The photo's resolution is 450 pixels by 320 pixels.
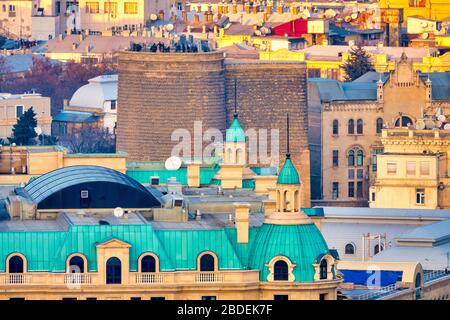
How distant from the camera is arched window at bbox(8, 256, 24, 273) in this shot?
350ft

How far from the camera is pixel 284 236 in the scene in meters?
108

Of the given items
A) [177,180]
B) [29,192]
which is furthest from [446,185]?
[29,192]

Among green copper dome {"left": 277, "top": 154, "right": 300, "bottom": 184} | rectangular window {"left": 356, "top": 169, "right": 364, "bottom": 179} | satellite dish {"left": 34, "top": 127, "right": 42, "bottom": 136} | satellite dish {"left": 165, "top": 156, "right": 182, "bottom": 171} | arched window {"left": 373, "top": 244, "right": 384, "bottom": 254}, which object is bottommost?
arched window {"left": 373, "top": 244, "right": 384, "bottom": 254}

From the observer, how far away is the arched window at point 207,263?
4237 inches

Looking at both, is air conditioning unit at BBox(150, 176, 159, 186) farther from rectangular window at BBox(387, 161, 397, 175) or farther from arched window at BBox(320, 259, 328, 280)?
rectangular window at BBox(387, 161, 397, 175)

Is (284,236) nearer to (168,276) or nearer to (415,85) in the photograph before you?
(168,276)

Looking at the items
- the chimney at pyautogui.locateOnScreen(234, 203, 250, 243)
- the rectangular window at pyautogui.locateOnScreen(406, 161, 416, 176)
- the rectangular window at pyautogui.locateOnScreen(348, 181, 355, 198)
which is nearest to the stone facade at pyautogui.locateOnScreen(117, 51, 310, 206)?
the rectangular window at pyautogui.locateOnScreen(348, 181, 355, 198)

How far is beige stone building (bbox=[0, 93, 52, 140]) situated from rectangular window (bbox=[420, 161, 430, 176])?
23546 mm

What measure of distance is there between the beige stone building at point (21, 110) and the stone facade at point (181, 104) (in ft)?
14.0

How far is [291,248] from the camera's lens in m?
108

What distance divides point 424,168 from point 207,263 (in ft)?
185

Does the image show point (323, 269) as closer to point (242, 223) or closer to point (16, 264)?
point (242, 223)

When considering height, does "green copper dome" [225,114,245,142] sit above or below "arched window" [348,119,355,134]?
above


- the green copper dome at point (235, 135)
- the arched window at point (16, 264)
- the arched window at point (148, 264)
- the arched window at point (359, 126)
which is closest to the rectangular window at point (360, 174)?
the arched window at point (359, 126)
